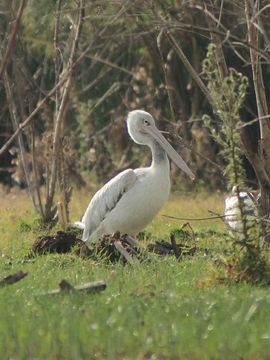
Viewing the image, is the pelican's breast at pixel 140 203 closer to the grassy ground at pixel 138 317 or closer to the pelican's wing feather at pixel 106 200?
the pelican's wing feather at pixel 106 200

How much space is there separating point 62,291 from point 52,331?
1.00 meters

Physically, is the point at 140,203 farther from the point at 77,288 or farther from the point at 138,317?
the point at 138,317

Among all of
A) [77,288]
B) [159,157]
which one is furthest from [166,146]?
[77,288]

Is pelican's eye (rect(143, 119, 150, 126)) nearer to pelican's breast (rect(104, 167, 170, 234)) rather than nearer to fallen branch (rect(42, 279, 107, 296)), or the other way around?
pelican's breast (rect(104, 167, 170, 234))

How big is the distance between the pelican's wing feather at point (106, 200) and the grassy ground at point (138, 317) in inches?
92.1

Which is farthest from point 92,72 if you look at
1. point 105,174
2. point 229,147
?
point 229,147

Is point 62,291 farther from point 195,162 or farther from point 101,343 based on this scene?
point 195,162

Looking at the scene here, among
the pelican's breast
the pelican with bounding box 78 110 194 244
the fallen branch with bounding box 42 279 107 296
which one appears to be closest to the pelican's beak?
the pelican with bounding box 78 110 194 244

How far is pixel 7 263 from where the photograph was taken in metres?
10.2

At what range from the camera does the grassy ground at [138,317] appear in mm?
6340

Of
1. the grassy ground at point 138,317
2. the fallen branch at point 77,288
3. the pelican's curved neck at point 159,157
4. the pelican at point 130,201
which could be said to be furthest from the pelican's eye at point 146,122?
the fallen branch at point 77,288

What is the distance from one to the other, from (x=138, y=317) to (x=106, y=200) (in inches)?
200

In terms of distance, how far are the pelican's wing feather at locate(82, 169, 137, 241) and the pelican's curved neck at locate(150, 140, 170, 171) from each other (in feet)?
0.80

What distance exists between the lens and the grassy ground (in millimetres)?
6340
